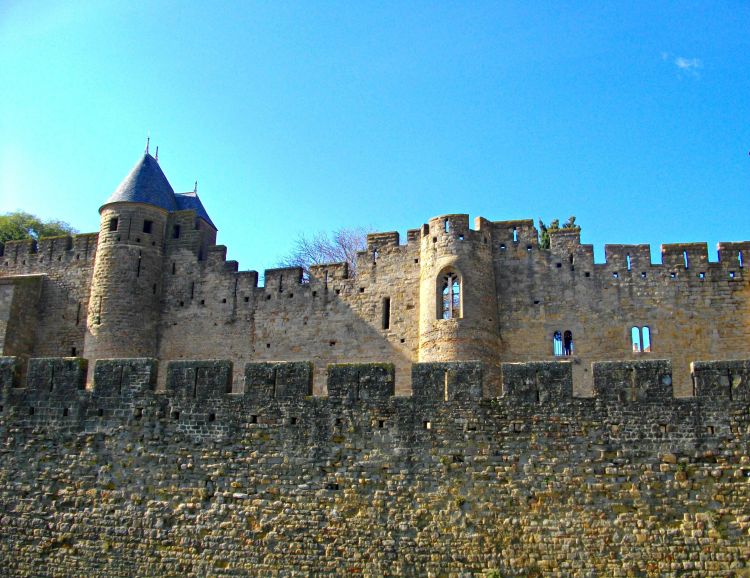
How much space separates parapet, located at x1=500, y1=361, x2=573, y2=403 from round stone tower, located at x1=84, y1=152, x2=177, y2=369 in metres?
18.5

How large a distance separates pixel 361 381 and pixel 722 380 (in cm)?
526

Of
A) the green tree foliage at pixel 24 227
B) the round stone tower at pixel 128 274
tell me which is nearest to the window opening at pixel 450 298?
the round stone tower at pixel 128 274

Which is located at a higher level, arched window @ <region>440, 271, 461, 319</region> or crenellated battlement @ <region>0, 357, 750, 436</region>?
arched window @ <region>440, 271, 461, 319</region>

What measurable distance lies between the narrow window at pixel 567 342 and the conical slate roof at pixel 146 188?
47.7ft

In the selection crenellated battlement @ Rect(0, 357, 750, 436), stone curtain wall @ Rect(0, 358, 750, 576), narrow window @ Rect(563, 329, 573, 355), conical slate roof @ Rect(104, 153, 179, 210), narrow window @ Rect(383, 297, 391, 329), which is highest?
conical slate roof @ Rect(104, 153, 179, 210)

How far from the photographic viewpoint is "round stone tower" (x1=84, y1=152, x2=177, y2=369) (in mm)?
28562

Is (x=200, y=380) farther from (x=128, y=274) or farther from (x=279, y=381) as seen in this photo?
(x=128, y=274)

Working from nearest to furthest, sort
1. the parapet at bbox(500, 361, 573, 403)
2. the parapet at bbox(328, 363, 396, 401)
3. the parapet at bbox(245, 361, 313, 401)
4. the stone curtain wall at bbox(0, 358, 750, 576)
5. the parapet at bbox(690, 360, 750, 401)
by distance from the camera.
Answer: the stone curtain wall at bbox(0, 358, 750, 576) < the parapet at bbox(690, 360, 750, 401) < the parapet at bbox(500, 361, 573, 403) < the parapet at bbox(328, 363, 396, 401) < the parapet at bbox(245, 361, 313, 401)

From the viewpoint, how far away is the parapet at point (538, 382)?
12625 millimetres

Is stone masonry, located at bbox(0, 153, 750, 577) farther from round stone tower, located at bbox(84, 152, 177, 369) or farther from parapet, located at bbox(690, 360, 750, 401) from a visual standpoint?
round stone tower, located at bbox(84, 152, 177, 369)

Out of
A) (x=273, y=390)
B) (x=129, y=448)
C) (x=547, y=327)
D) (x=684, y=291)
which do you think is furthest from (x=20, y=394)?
(x=684, y=291)

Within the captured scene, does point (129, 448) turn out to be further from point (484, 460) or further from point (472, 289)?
point (472, 289)

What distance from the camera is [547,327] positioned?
26.1m

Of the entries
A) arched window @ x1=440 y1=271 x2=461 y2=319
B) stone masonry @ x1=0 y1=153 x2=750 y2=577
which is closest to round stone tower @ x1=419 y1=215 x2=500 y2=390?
arched window @ x1=440 y1=271 x2=461 y2=319
